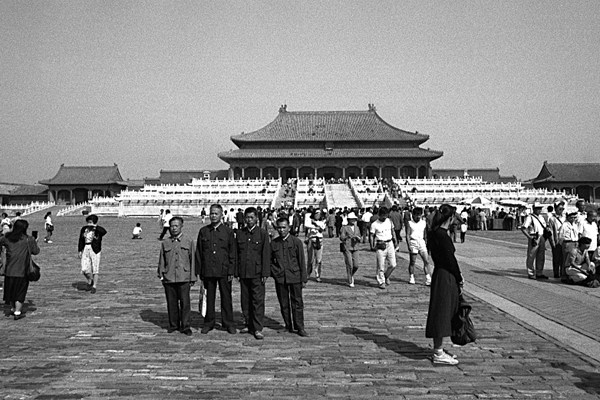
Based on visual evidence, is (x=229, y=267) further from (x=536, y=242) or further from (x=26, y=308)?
(x=536, y=242)

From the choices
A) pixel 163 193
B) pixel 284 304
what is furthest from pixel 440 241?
pixel 163 193

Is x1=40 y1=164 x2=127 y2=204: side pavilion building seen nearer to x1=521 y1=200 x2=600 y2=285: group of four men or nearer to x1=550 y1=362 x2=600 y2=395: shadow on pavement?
x1=521 y1=200 x2=600 y2=285: group of four men

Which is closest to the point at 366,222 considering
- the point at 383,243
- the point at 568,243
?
the point at 568,243

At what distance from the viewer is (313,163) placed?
6028 centimetres

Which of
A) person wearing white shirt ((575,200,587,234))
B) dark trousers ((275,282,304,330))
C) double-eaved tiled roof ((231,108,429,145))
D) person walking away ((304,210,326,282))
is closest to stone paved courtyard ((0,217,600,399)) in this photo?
dark trousers ((275,282,304,330))

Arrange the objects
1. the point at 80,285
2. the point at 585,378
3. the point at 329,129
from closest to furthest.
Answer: the point at 585,378
the point at 80,285
the point at 329,129

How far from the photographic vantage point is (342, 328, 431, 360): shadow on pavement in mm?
5480

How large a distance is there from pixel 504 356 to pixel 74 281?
27.5ft

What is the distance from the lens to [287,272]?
21.4ft

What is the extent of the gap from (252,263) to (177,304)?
109 cm

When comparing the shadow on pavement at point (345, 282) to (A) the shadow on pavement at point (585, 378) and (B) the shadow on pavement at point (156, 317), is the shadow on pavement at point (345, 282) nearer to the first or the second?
(B) the shadow on pavement at point (156, 317)

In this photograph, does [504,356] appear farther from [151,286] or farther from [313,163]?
[313,163]

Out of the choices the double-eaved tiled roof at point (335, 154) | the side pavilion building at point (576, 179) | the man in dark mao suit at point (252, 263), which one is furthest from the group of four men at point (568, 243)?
the side pavilion building at point (576, 179)

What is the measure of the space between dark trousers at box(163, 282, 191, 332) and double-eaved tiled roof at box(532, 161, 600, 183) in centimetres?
5871
